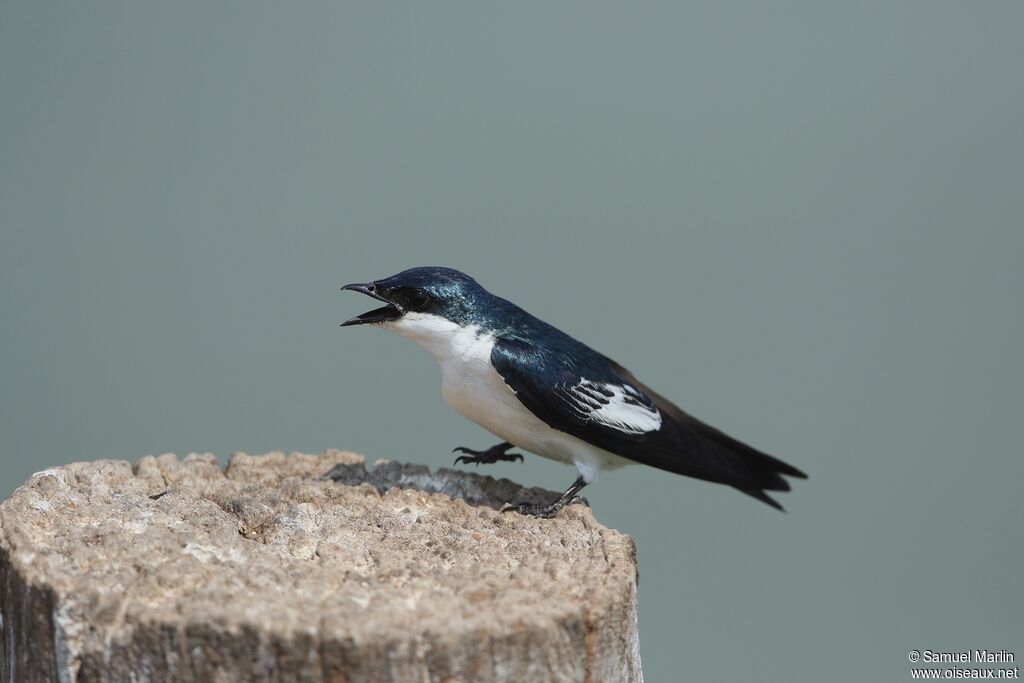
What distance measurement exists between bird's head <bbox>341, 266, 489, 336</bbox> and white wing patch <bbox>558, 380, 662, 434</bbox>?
38 cm

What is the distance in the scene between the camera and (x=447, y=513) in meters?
3.32

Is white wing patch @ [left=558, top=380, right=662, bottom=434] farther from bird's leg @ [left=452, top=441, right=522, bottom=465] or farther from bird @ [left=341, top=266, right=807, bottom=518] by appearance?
bird's leg @ [left=452, top=441, right=522, bottom=465]

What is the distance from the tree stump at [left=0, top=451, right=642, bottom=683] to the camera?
244cm

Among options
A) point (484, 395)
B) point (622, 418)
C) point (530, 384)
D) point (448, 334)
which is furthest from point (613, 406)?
point (448, 334)

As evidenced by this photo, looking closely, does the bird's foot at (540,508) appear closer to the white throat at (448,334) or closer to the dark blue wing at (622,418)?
the dark blue wing at (622,418)

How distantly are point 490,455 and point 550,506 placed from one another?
706 mm

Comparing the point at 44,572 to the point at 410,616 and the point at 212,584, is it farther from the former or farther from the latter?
the point at 410,616

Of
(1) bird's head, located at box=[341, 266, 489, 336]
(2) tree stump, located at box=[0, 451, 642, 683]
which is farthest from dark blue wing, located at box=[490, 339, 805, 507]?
(2) tree stump, located at box=[0, 451, 642, 683]

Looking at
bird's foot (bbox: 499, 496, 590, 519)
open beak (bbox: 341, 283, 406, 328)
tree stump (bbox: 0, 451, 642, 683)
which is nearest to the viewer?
tree stump (bbox: 0, 451, 642, 683)

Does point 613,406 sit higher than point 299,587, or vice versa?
point 613,406

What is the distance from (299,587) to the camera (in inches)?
104

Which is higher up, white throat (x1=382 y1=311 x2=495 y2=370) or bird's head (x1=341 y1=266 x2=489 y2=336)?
bird's head (x1=341 y1=266 x2=489 y2=336)

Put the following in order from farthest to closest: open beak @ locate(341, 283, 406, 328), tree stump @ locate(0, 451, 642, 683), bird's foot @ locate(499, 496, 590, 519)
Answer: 1. open beak @ locate(341, 283, 406, 328)
2. bird's foot @ locate(499, 496, 590, 519)
3. tree stump @ locate(0, 451, 642, 683)

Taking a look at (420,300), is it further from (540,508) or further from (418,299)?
(540,508)
